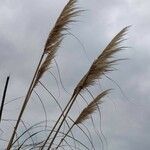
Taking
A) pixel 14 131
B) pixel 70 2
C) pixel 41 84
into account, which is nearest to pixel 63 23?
pixel 70 2

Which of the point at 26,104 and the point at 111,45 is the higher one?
the point at 111,45

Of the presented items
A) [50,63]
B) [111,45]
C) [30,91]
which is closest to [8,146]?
[30,91]

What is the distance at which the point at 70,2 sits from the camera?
6.92m

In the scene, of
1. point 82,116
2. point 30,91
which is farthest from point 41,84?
point 82,116

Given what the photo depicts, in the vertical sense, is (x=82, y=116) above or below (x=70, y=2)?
below

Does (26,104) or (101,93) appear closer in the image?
(26,104)

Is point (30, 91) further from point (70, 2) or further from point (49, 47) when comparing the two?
point (70, 2)

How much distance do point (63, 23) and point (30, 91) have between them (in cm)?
84

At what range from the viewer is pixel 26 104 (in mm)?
6629

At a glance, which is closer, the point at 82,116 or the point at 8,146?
the point at 8,146

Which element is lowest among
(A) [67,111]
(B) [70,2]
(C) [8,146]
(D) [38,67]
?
(C) [8,146]

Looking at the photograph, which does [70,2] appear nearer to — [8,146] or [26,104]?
[26,104]

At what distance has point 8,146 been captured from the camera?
6.49m

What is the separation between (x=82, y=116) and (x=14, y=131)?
890 mm
